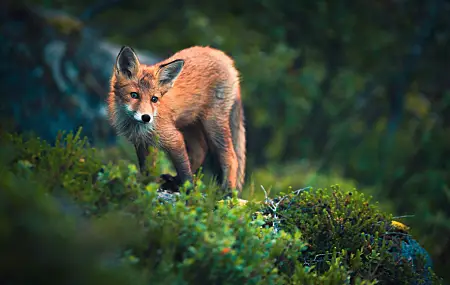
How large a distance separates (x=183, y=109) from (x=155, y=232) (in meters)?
2.05

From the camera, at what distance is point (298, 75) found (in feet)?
49.0

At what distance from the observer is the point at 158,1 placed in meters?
17.1

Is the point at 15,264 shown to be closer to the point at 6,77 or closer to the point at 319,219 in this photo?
the point at 319,219

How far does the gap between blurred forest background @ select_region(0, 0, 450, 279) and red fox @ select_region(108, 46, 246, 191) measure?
4.55 m

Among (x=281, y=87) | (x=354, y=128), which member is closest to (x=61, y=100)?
(x=281, y=87)

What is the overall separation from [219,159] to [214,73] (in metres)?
0.84

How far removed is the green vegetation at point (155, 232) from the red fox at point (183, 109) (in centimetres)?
74

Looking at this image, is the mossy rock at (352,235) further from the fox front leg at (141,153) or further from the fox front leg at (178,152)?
the fox front leg at (141,153)

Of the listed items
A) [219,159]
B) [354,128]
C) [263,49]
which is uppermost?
[263,49]

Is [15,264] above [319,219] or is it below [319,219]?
below

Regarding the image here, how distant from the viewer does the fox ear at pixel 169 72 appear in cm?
537

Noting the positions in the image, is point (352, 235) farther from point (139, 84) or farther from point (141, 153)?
point (139, 84)

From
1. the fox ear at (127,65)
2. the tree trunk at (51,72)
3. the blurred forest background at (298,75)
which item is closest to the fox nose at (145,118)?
the fox ear at (127,65)

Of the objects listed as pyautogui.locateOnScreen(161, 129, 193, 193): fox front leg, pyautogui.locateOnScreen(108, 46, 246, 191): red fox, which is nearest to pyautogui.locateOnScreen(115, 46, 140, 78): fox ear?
pyautogui.locateOnScreen(108, 46, 246, 191): red fox
